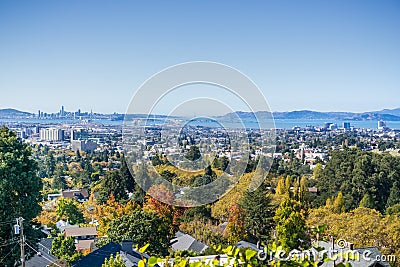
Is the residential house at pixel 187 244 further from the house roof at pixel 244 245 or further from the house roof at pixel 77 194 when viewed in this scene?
the house roof at pixel 77 194

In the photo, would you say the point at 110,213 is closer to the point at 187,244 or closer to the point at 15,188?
the point at 187,244

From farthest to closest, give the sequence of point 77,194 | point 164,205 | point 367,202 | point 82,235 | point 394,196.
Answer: point 77,194
point 394,196
point 367,202
point 82,235
point 164,205

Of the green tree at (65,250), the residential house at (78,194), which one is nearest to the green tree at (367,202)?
the green tree at (65,250)

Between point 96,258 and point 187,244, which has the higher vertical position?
point 96,258

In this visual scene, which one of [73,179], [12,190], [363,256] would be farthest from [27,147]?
[73,179]

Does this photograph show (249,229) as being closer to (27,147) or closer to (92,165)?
(27,147)

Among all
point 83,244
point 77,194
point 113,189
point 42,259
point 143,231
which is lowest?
point 77,194

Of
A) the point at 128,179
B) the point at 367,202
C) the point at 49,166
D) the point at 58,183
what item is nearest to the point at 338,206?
the point at 367,202
